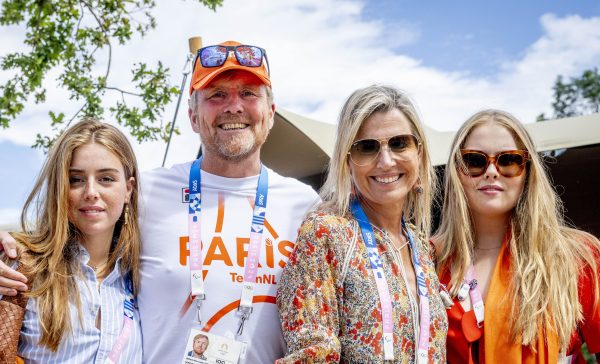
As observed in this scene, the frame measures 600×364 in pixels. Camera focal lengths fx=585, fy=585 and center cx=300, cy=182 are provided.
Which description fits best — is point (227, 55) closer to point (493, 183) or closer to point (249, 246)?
point (249, 246)

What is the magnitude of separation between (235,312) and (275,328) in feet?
0.55

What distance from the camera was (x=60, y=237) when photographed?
7.43ft

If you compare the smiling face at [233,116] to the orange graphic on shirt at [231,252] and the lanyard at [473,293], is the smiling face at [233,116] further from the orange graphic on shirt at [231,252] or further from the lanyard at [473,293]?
the lanyard at [473,293]

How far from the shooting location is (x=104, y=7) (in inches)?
253

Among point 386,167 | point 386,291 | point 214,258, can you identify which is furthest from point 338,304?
point 214,258

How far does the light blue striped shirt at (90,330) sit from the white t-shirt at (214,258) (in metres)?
0.09

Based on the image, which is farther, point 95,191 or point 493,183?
point 493,183

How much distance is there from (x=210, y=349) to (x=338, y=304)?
1.97ft

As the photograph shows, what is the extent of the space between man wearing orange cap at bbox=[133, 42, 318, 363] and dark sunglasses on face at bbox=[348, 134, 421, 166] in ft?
1.62

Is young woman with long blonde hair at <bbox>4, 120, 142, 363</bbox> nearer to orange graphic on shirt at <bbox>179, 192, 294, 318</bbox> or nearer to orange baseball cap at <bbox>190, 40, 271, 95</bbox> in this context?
orange graphic on shirt at <bbox>179, 192, 294, 318</bbox>

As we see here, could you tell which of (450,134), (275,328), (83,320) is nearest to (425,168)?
(275,328)

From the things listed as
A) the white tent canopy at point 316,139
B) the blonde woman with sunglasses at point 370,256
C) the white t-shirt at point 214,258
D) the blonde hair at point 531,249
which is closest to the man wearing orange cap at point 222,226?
the white t-shirt at point 214,258

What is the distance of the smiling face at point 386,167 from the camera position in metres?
2.15

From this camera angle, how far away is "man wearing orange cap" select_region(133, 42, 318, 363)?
2.28 m
